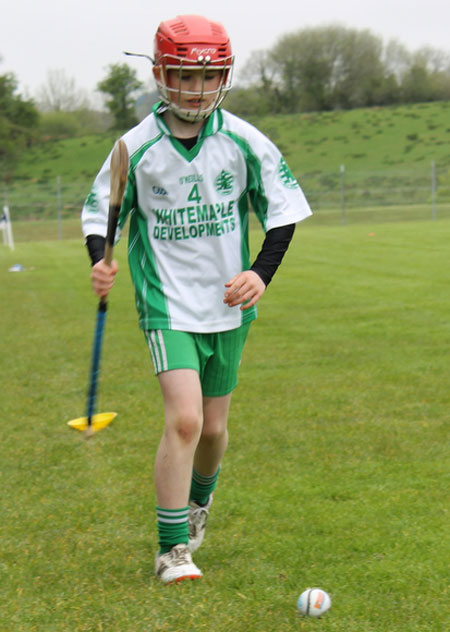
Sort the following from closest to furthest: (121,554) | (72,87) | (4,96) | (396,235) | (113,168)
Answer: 1. (113,168)
2. (121,554)
3. (396,235)
4. (4,96)
5. (72,87)

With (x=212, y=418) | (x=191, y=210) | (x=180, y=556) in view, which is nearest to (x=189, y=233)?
(x=191, y=210)

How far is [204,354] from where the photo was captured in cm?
368

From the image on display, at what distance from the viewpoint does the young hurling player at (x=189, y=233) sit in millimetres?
3512

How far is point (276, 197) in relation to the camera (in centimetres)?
373

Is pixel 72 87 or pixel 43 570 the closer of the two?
pixel 43 570

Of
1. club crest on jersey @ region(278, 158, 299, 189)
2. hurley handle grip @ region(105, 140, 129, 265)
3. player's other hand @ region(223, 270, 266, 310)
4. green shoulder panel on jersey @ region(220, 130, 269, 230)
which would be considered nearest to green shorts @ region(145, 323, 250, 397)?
player's other hand @ region(223, 270, 266, 310)

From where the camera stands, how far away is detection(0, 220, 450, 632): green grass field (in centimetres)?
334

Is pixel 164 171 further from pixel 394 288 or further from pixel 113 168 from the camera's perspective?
pixel 394 288

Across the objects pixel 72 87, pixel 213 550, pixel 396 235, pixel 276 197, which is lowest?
pixel 72 87

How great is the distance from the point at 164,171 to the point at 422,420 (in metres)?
3.13

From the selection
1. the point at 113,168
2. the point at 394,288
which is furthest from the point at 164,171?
the point at 394,288

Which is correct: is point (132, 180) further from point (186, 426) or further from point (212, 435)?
point (212, 435)

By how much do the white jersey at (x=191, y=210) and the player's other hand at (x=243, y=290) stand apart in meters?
0.13

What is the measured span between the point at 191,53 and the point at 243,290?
3.06 ft
